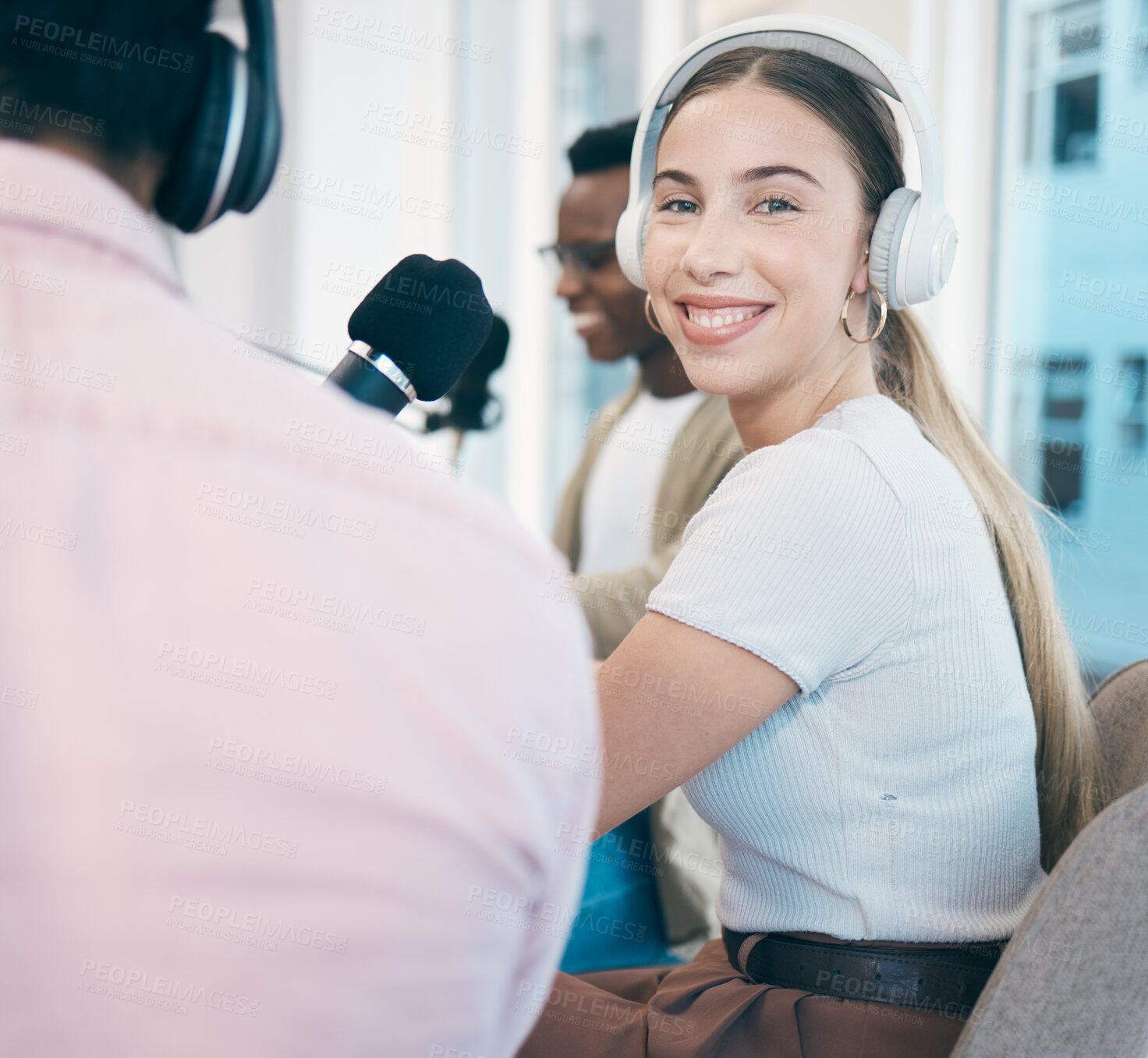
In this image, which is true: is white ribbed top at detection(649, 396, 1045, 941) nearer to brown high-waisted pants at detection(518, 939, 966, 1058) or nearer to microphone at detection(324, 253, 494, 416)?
brown high-waisted pants at detection(518, 939, 966, 1058)

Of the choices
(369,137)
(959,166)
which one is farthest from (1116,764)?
(369,137)

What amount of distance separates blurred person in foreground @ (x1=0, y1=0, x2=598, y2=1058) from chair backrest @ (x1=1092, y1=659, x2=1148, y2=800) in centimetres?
63

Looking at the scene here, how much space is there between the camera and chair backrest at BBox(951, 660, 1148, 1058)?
0.58 metres

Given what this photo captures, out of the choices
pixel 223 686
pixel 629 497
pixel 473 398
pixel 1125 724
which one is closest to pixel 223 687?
pixel 223 686

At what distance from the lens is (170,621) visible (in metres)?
0.34

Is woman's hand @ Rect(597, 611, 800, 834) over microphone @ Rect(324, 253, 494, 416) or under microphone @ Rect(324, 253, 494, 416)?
under

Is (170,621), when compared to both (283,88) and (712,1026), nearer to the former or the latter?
(712,1026)

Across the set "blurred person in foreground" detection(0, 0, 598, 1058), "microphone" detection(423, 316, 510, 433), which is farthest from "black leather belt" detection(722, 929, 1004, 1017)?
A: "microphone" detection(423, 316, 510, 433)

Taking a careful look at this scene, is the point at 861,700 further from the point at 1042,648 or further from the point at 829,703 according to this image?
the point at 1042,648

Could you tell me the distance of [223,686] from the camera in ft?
1.11

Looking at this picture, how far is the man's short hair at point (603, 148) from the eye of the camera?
1.72 m

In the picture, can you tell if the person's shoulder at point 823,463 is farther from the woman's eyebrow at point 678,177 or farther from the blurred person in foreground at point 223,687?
the blurred person in foreground at point 223,687

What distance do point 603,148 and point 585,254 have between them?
185mm

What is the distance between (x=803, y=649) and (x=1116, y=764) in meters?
0.36
